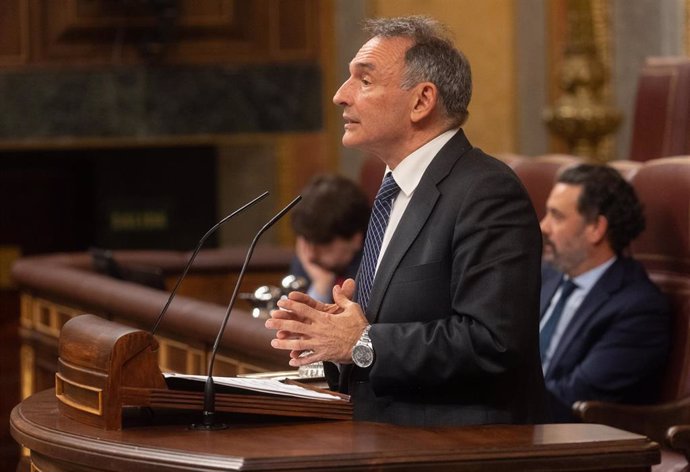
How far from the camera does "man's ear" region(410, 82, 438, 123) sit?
2.56 meters

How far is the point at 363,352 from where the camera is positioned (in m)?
2.40

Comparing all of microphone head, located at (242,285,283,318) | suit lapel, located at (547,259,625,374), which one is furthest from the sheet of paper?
suit lapel, located at (547,259,625,374)

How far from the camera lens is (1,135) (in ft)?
24.4

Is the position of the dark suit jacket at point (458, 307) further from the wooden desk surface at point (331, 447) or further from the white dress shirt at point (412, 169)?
the wooden desk surface at point (331, 447)

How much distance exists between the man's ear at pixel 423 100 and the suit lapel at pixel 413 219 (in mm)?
77

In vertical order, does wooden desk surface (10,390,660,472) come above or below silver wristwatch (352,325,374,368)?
below

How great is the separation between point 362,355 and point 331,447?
28 cm

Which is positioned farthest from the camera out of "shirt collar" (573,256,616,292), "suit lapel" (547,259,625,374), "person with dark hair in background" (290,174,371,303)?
"person with dark hair in background" (290,174,371,303)

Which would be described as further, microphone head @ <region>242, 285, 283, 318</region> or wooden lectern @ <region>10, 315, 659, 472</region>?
microphone head @ <region>242, 285, 283, 318</region>

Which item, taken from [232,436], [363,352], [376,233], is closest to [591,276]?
[376,233]

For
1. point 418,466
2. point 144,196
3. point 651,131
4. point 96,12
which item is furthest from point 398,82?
point 144,196

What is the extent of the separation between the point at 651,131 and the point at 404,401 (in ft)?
11.9

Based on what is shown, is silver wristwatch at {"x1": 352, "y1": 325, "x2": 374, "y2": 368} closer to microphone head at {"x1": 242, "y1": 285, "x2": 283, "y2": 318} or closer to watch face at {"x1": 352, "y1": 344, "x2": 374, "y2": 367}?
watch face at {"x1": 352, "y1": 344, "x2": 374, "y2": 367}

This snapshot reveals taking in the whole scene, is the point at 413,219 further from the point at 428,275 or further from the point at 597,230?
the point at 597,230
